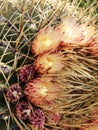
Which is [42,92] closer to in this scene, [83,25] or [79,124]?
[79,124]

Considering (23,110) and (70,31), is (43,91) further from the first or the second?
(70,31)

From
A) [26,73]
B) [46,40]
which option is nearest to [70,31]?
[46,40]

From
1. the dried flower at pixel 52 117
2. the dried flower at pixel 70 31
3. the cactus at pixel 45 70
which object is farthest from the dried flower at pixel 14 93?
the dried flower at pixel 70 31

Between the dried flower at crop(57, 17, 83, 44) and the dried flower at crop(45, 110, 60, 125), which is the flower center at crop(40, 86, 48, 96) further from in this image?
the dried flower at crop(57, 17, 83, 44)

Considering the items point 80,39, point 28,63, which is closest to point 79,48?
point 80,39

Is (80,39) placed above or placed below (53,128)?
above

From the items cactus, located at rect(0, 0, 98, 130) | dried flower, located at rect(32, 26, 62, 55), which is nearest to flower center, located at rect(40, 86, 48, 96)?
cactus, located at rect(0, 0, 98, 130)

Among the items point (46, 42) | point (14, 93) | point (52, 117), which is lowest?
point (52, 117)
